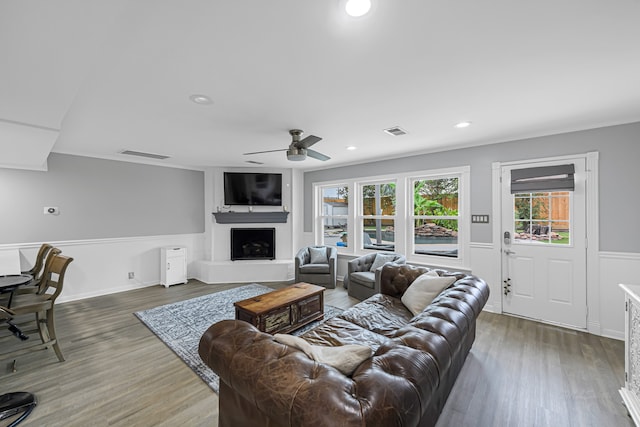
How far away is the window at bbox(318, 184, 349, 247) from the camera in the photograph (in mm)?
5734

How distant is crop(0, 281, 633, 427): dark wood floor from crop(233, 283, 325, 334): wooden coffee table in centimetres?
69

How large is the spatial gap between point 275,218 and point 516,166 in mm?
4368

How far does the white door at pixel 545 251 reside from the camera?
10.7ft

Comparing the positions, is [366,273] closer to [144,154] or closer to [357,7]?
[357,7]

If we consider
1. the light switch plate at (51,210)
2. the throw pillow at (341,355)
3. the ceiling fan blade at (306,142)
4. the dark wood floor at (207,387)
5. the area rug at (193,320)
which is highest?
the ceiling fan blade at (306,142)

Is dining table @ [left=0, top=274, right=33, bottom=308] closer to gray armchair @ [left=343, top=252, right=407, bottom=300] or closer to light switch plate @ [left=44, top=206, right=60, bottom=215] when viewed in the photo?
light switch plate @ [left=44, top=206, right=60, bottom=215]

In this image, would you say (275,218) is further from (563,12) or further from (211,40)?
(563,12)

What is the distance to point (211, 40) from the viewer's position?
Result: 1.56 meters

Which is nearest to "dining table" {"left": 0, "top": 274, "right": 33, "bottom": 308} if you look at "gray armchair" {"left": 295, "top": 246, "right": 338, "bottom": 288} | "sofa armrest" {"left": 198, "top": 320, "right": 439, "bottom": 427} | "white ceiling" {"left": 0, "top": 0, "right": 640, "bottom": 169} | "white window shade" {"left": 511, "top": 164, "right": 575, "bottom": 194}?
"white ceiling" {"left": 0, "top": 0, "right": 640, "bottom": 169}

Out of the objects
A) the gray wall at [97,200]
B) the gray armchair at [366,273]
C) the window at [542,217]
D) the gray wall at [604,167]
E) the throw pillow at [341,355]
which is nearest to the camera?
the throw pillow at [341,355]

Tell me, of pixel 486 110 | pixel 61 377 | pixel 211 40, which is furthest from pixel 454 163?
pixel 61 377

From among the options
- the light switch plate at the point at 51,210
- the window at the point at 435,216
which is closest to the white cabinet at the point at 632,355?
the window at the point at 435,216

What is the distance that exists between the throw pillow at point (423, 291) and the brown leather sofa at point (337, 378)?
0.63m

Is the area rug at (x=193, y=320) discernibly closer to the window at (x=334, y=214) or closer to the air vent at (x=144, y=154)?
the window at (x=334, y=214)
